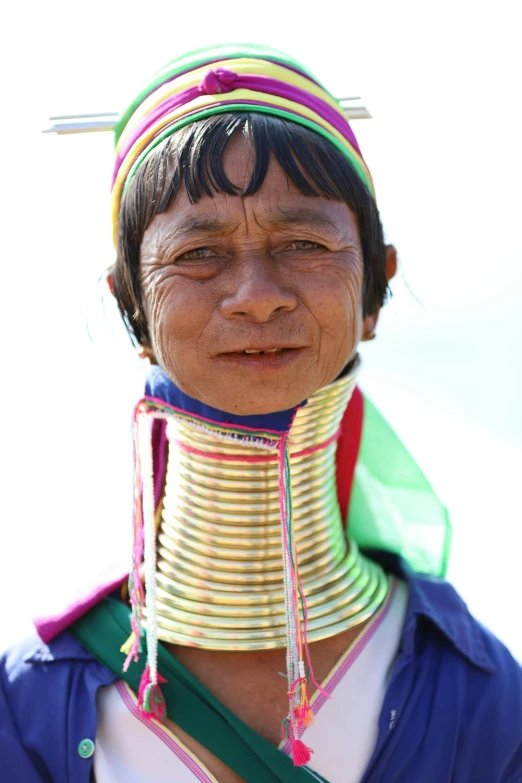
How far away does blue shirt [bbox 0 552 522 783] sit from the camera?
99.7 inches

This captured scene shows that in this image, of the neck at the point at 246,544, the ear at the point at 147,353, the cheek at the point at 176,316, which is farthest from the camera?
the ear at the point at 147,353

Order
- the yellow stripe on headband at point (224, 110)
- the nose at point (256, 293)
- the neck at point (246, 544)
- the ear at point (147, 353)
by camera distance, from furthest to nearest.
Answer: the ear at point (147, 353)
the neck at point (246, 544)
the yellow stripe on headband at point (224, 110)
the nose at point (256, 293)

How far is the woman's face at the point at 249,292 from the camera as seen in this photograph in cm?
238

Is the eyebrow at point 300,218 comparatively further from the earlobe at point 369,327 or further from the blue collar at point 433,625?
the blue collar at point 433,625

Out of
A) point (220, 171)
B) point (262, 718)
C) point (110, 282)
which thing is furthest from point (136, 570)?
point (220, 171)

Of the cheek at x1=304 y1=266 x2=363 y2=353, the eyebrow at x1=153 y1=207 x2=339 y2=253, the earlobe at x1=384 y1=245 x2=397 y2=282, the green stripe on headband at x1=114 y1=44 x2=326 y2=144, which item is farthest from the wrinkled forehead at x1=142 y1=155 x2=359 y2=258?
the earlobe at x1=384 y1=245 x2=397 y2=282

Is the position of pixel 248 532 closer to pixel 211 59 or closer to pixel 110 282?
pixel 110 282

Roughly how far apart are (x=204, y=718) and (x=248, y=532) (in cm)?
52

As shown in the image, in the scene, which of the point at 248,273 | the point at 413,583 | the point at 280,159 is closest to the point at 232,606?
the point at 413,583

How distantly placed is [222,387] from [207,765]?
1012 mm

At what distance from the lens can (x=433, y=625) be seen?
2.82 m

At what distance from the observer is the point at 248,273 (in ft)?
7.77

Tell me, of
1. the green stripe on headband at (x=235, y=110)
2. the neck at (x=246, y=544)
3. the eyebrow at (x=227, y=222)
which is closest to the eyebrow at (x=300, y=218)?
the eyebrow at (x=227, y=222)

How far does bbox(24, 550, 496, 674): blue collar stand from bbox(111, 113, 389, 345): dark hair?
97 cm
